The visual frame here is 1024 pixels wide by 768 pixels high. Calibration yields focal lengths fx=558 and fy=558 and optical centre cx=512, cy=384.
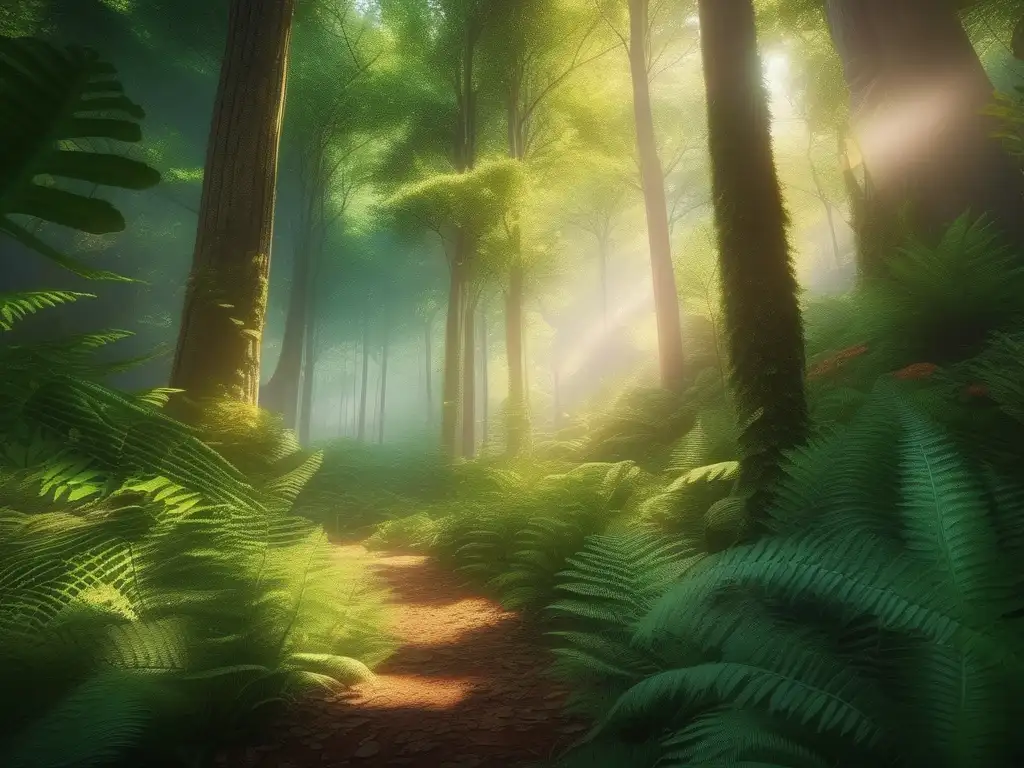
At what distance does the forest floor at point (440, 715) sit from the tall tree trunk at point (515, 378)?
601cm

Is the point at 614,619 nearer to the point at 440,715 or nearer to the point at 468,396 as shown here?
the point at 440,715

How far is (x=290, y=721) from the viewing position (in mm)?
2064

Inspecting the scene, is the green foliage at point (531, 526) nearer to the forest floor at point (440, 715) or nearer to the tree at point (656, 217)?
the forest floor at point (440, 715)

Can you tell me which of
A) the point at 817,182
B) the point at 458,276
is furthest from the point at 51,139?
the point at 817,182

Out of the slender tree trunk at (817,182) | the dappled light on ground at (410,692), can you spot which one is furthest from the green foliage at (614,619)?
the slender tree trunk at (817,182)

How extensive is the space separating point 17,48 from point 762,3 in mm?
14113

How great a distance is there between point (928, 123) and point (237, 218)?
20.4ft

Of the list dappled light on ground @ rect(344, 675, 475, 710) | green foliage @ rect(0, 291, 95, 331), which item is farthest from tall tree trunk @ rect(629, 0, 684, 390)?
green foliage @ rect(0, 291, 95, 331)

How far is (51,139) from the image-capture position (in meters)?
0.64

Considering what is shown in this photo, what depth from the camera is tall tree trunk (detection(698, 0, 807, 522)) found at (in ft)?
9.82

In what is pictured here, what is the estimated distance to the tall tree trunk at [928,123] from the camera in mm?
5020

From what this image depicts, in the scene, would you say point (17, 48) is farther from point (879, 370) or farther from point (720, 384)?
point (720, 384)

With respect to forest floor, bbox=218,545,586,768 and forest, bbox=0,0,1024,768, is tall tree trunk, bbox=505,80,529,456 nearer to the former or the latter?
forest, bbox=0,0,1024,768

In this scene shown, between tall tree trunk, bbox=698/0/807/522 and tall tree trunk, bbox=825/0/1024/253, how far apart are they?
10.0 ft
